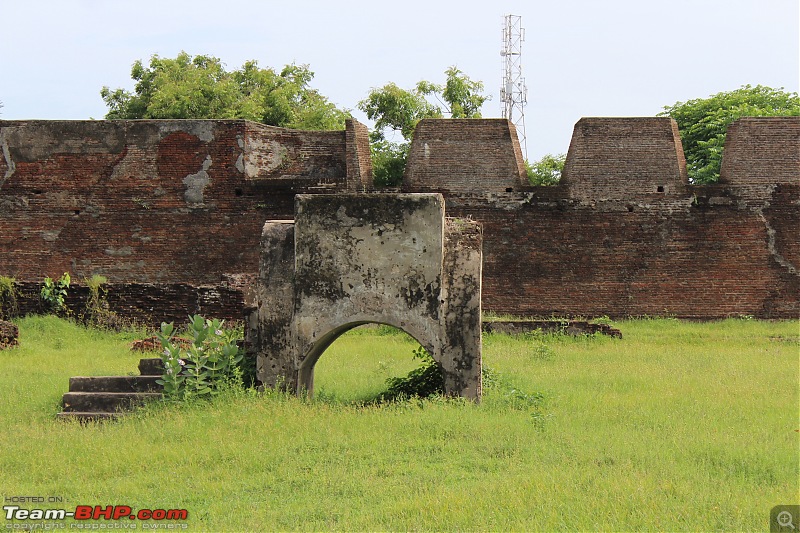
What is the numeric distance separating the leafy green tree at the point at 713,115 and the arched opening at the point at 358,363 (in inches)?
504

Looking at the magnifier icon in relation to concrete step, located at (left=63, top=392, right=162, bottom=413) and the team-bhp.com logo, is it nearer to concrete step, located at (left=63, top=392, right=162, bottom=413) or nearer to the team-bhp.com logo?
the team-bhp.com logo

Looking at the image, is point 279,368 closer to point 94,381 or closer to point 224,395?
point 224,395

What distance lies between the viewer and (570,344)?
461 inches

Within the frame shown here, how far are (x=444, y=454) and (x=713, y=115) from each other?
66.5 feet

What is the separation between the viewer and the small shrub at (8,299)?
12688 millimetres

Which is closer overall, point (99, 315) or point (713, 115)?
point (99, 315)

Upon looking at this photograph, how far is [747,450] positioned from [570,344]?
5.43 meters

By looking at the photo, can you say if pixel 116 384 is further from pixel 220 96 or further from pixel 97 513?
pixel 220 96

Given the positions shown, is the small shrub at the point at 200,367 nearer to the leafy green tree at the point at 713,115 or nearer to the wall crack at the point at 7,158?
the wall crack at the point at 7,158

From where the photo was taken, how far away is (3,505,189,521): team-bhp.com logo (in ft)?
17.1
